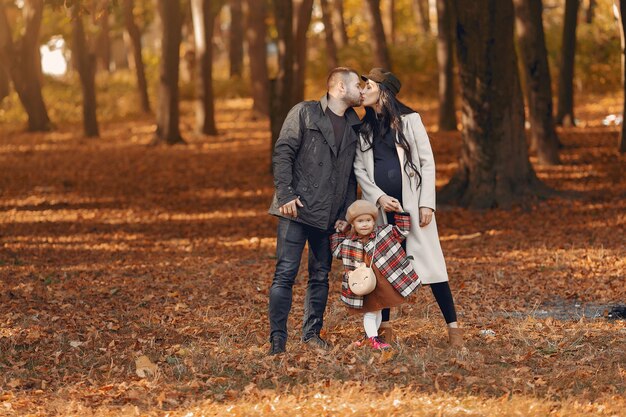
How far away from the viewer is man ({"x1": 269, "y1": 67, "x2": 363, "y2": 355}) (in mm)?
7691

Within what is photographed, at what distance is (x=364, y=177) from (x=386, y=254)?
554 millimetres

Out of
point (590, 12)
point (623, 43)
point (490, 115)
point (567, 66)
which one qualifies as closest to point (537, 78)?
point (623, 43)

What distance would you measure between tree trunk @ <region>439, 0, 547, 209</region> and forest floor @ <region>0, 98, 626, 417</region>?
1.43 feet

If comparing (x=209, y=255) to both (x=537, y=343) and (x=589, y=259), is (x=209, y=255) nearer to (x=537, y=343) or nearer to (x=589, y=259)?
(x=589, y=259)

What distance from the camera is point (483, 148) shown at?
16.7 meters

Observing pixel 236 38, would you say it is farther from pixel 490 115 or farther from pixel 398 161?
pixel 398 161

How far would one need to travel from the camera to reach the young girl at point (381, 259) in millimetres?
7773

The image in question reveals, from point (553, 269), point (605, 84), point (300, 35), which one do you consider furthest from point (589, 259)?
point (605, 84)

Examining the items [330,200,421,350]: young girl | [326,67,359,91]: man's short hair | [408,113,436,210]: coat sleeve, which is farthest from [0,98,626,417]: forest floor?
[326,67,359,91]: man's short hair

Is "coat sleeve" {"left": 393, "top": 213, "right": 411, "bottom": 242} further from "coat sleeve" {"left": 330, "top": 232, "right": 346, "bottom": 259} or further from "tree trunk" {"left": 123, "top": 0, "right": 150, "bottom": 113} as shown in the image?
"tree trunk" {"left": 123, "top": 0, "right": 150, "bottom": 113}

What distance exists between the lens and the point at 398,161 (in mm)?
7914

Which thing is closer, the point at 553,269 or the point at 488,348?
the point at 488,348

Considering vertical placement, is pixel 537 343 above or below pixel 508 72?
below

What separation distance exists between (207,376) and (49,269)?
245 inches
